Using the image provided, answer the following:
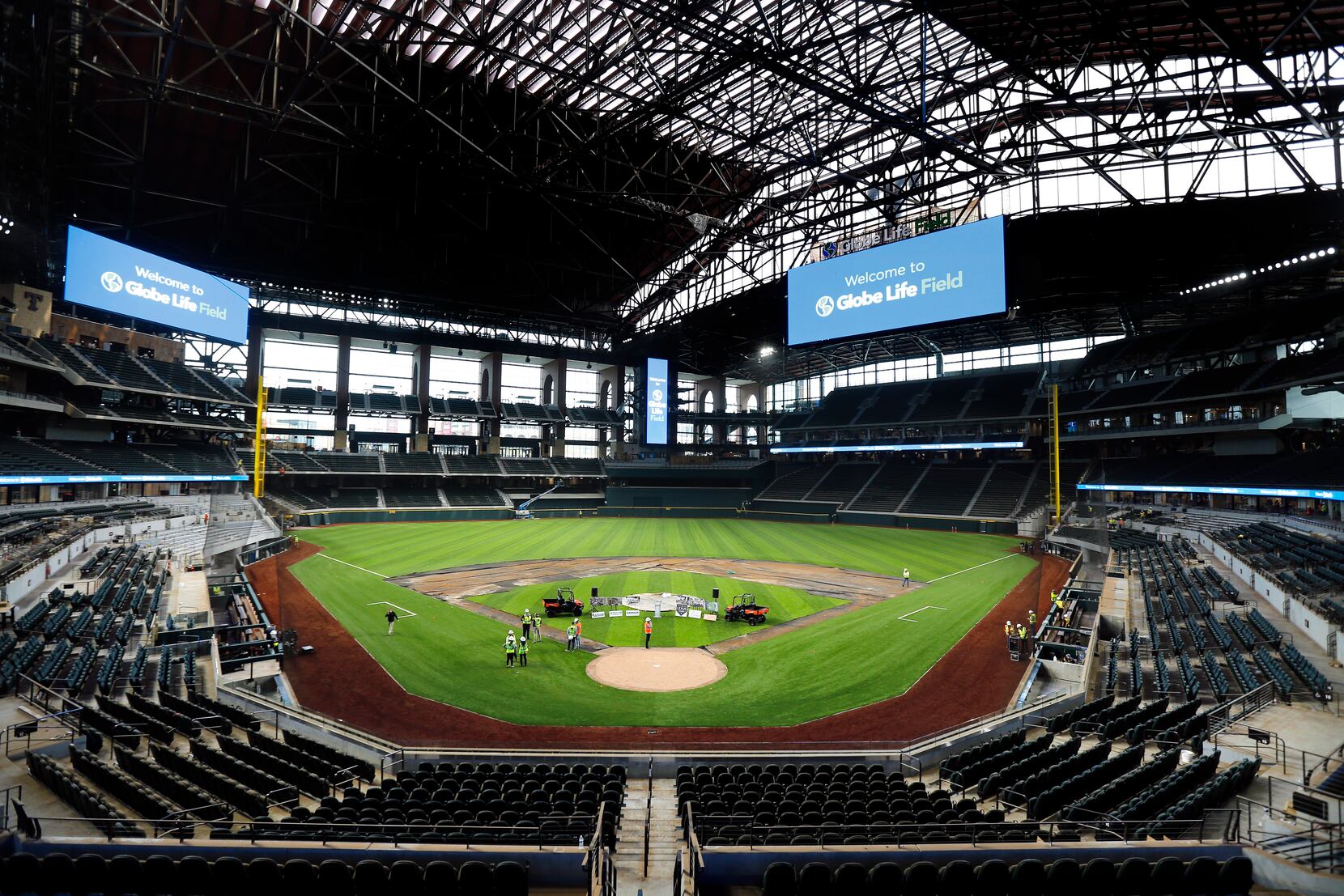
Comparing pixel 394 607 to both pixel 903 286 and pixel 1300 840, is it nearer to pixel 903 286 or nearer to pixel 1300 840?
pixel 1300 840

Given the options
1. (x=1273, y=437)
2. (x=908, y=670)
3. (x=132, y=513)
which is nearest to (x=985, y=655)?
(x=908, y=670)

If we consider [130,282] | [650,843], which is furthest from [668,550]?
[130,282]

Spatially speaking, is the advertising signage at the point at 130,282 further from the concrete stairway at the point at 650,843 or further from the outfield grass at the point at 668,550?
the concrete stairway at the point at 650,843

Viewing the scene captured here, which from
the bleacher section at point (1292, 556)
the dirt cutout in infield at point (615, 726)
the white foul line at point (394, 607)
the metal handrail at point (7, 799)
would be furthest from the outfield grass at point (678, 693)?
the bleacher section at point (1292, 556)

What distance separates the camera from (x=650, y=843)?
938 centimetres

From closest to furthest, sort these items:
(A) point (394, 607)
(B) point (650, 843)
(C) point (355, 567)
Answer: (B) point (650, 843) → (A) point (394, 607) → (C) point (355, 567)

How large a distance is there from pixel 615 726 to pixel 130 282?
5063 cm

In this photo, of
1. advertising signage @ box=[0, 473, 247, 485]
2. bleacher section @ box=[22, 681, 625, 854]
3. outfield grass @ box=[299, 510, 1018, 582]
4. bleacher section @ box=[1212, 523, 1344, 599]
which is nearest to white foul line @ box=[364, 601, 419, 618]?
outfield grass @ box=[299, 510, 1018, 582]

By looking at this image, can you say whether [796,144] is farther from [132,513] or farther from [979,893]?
[132,513]

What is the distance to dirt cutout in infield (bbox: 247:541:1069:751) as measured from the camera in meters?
15.4

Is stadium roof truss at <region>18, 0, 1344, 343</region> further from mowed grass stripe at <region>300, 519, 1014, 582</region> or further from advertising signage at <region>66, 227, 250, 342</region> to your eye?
mowed grass stripe at <region>300, 519, 1014, 582</region>

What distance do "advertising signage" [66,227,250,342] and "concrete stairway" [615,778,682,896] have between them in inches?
2030

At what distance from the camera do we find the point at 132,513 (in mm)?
37781

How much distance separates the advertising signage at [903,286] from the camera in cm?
3114
